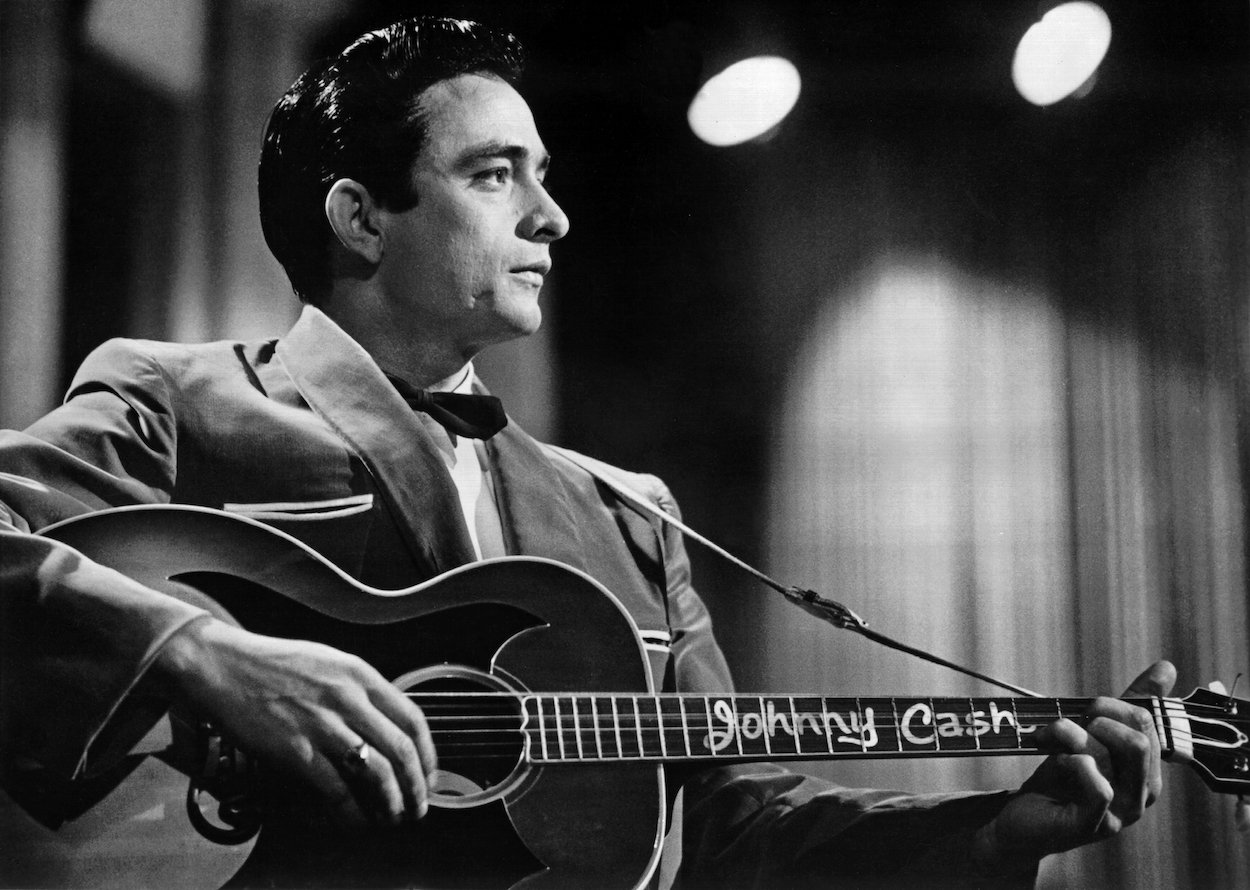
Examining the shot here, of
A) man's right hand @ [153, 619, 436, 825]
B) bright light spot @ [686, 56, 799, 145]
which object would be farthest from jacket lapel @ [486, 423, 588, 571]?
bright light spot @ [686, 56, 799, 145]

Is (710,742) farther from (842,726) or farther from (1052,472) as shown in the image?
(1052,472)

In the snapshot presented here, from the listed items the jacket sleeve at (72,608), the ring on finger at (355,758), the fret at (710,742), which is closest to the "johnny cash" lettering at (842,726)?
the fret at (710,742)

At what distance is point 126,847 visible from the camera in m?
1.25

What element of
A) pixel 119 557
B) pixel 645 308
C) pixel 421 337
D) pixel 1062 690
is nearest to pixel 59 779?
pixel 119 557

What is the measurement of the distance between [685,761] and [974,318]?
32.7 inches

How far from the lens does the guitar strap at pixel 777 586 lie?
1644 millimetres

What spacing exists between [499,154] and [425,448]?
1.43 ft

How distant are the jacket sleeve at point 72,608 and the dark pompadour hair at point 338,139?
1.08ft

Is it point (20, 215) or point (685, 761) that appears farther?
point (20, 215)

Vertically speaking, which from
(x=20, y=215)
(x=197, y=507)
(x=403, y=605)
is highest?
(x=20, y=215)

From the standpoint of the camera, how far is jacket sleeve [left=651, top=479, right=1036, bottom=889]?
1539mm

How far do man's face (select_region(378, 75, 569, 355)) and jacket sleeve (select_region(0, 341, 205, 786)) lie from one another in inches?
15.3

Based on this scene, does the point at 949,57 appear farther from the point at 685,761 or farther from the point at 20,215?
the point at 20,215

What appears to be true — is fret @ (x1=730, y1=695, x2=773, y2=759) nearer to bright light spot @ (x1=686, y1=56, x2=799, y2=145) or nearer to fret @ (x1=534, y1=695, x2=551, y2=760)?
fret @ (x1=534, y1=695, x2=551, y2=760)
